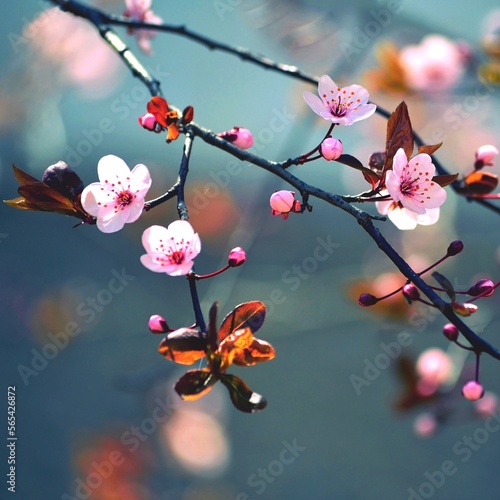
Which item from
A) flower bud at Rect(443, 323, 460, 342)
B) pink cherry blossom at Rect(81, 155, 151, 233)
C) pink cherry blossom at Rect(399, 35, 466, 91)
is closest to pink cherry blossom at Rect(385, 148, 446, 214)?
flower bud at Rect(443, 323, 460, 342)

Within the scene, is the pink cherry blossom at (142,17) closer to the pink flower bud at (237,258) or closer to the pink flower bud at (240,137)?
the pink flower bud at (240,137)

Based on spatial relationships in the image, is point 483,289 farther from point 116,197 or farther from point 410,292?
point 116,197

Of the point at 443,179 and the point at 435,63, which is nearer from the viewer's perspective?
the point at 443,179

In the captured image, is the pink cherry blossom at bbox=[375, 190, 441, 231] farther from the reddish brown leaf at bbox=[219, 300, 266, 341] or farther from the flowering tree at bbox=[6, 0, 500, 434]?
the reddish brown leaf at bbox=[219, 300, 266, 341]

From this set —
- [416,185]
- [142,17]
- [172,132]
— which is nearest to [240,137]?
[172,132]

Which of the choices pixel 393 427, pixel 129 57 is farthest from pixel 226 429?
pixel 129 57

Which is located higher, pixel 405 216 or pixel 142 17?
pixel 142 17
